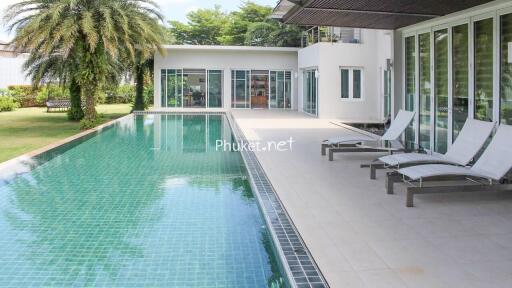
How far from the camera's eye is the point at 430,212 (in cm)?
634

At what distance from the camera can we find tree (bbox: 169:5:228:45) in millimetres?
52344

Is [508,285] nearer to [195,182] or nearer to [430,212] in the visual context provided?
[430,212]

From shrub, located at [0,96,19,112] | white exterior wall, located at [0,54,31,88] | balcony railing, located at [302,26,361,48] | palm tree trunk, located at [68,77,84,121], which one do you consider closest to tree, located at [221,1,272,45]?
white exterior wall, located at [0,54,31,88]

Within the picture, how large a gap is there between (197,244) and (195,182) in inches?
146

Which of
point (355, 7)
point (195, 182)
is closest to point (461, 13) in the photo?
point (355, 7)

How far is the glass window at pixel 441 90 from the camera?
10022 millimetres

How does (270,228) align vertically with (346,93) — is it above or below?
below

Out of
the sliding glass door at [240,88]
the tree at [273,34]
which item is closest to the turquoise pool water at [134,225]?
the sliding glass door at [240,88]

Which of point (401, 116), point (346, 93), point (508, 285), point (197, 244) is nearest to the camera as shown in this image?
point (508, 285)

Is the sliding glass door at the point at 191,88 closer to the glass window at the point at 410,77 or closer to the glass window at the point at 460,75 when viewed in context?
the glass window at the point at 410,77

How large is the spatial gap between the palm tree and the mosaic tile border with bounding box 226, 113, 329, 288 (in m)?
11.0

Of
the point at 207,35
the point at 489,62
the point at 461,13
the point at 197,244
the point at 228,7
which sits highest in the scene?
the point at 228,7

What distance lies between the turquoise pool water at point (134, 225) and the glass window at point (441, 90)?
391cm

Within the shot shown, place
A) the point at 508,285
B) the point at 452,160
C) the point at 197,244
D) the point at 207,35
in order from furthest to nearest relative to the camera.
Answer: the point at 207,35, the point at 452,160, the point at 197,244, the point at 508,285
